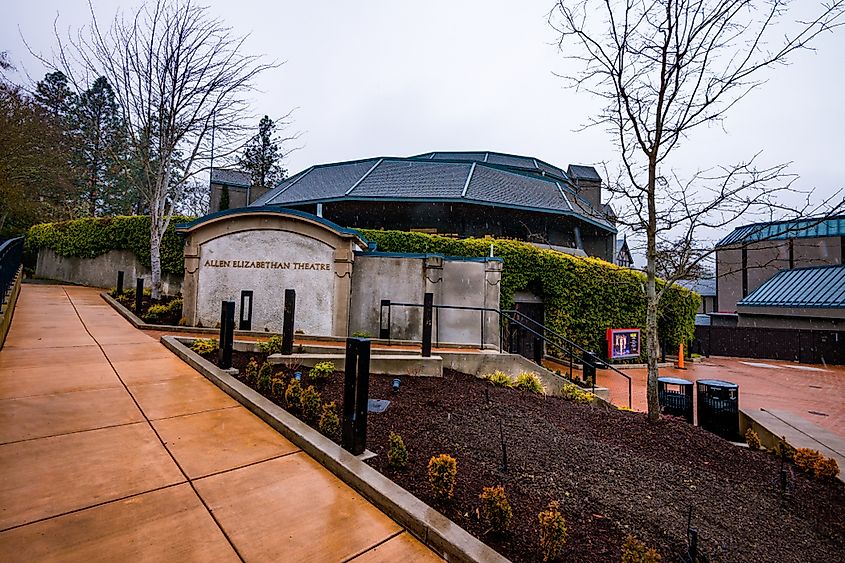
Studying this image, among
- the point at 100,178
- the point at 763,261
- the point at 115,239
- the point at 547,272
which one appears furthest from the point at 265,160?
the point at 763,261

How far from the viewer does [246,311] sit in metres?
9.83

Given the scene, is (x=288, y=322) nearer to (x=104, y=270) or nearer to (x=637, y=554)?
(x=637, y=554)

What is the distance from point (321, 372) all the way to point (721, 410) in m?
6.89

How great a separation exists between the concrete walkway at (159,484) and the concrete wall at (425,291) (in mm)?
5495

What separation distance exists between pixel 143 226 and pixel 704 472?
2081cm

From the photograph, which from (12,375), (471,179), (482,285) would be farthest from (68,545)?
(471,179)

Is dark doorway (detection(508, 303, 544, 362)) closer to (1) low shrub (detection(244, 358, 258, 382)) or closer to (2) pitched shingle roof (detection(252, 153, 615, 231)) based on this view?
(2) pitched shingle roof (detection(252, 153, 615, 231))

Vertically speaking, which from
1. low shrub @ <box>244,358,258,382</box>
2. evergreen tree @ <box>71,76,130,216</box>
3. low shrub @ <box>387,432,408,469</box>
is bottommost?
low shrub @ <box>387,432,408,469</box>

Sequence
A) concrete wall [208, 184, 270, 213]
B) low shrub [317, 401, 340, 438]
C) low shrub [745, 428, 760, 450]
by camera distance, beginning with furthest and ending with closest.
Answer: concrete wall [208, 184, 270, 213], low shrub [745, 428, 760, 450], low shrub [317, 401, 340, 438]

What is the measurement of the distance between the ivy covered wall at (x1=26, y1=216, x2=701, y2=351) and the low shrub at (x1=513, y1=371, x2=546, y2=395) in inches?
253

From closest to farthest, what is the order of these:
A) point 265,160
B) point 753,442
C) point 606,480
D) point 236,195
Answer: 1. point 606,480
2. point 753,442
3. point 236,195
4. point 265,160

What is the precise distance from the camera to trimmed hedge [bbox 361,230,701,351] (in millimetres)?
14445

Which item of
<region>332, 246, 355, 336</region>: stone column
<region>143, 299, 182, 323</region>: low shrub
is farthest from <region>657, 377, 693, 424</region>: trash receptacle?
<region>143, 299, 182, 323</region>: low shrub

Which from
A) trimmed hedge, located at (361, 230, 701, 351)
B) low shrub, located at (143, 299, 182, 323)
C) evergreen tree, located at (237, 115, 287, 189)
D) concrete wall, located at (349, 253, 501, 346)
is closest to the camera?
low shrub, located at (143, 299, 182, 323)
